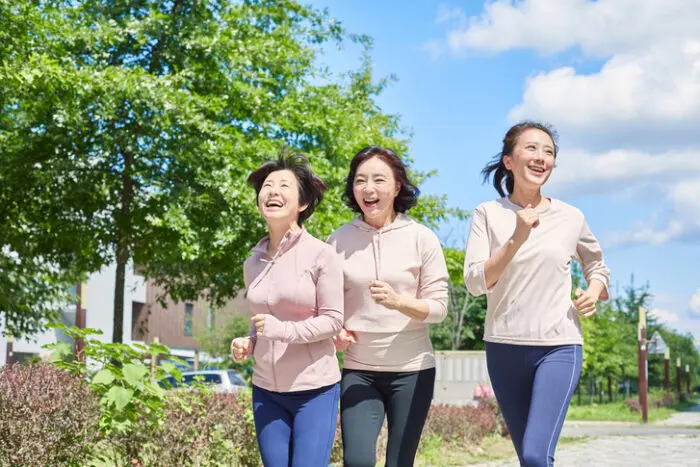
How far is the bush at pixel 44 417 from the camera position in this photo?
5.97 metres

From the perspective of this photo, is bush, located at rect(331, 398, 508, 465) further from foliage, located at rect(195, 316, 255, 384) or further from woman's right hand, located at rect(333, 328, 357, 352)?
foliage, located at rect(195, 316, 255, 384)

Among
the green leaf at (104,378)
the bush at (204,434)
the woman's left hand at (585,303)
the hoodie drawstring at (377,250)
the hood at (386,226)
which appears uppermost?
the hood at (386,226)

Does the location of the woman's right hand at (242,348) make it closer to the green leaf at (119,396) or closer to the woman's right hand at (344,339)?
the woman's right hand at (344,339)

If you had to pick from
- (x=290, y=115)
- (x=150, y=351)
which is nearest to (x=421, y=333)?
(x=150, y=351)

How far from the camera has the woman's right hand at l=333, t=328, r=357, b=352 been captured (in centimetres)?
420

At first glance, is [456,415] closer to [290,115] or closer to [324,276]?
[290,115]

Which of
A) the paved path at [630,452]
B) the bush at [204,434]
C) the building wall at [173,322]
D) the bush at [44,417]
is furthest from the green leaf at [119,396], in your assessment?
the building wall at [173,322]

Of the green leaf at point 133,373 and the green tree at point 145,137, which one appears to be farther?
the green tree at point 145,137

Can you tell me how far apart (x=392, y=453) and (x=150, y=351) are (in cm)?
316

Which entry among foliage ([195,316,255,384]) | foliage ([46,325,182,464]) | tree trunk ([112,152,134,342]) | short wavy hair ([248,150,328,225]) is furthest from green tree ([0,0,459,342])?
foliage ([195,316,255,384])

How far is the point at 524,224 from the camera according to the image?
3.86m

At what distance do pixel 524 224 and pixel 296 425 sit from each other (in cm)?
139

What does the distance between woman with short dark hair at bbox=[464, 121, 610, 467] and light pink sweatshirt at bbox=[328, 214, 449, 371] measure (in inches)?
8.2

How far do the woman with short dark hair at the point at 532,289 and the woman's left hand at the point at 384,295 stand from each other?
38 centimetres
